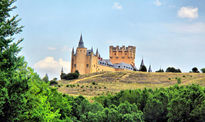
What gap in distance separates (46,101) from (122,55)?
117m

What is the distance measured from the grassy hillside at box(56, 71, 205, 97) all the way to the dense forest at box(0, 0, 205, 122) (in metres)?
24.8

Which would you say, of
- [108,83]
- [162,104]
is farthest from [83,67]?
[162,104]

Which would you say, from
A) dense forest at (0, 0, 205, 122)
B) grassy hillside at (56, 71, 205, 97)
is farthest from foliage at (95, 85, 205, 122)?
grassy hillside at (56, 71, 205, 97)

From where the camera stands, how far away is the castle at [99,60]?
112 meters

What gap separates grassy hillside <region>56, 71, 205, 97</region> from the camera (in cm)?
7300

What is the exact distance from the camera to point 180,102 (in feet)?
116

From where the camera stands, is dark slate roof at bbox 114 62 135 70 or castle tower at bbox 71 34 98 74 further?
dark slate roof at bbox 114 62 135 70

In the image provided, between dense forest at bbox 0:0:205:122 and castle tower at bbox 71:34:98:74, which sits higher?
castle tower at bbox 71:34:98:74

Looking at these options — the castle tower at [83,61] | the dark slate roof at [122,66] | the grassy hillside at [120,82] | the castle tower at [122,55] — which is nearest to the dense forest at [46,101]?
the grassy hillside at [120,82]

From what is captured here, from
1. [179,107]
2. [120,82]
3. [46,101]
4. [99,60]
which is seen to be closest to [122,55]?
[99,60]

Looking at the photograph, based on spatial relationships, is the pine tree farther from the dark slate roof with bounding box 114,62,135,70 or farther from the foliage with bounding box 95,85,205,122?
the dark slate roof with bounding box 114,62,135,70

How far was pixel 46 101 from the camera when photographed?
24.6 metres

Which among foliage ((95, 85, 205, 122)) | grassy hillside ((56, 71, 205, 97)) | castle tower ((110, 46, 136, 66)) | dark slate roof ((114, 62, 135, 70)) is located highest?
castle tower ((110, 46, 136, 66))

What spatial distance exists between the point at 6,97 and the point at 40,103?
4549 mm
